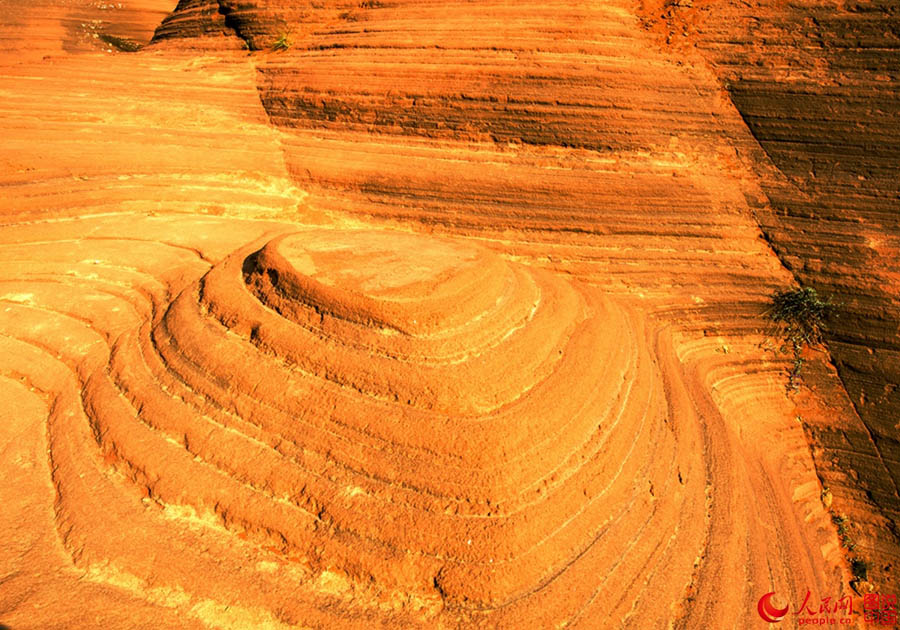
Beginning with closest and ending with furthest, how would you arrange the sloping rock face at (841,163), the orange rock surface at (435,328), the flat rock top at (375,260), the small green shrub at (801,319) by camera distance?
the orange rock surface at (435,328), the flat rock top at (375,260), the sloping rock face at (841,163), the small green shrub at (801,319)

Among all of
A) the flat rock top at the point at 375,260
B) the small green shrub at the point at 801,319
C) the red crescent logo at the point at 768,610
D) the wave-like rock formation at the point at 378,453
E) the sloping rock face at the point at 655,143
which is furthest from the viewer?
the sloping rock face at the point at 655,143

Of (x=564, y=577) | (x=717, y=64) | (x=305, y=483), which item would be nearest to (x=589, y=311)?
(x=564, y=577)

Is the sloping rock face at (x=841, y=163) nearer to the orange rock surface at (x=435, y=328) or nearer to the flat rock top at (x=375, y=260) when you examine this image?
the orange rock surface at (x=435, y=328)

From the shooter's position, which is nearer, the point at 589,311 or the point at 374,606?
the point at 374,606

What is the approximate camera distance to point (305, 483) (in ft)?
11.1

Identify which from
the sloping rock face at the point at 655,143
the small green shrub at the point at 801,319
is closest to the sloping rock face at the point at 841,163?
the sloping rock face at the point at 655,143

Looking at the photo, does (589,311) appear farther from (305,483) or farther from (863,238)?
(863,238)

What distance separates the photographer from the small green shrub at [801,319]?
7.55m

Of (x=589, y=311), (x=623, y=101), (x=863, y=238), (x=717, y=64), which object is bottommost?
(x=589, y=311)

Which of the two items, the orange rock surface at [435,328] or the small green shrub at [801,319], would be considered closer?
the orange rock surface at [435,328]

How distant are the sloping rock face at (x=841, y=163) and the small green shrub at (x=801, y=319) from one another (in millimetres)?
198

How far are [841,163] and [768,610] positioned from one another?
7.30 meters

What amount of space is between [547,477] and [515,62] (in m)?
7.90

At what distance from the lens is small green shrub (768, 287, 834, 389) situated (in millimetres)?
7551
